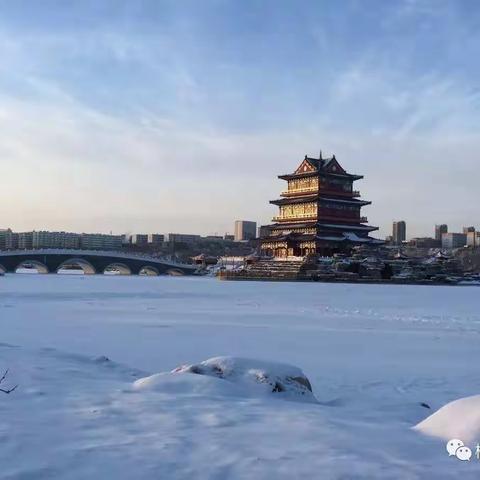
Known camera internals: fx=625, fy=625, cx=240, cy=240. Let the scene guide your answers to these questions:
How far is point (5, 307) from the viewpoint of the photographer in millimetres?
20906

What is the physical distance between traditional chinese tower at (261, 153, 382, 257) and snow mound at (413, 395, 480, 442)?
65.2 metres

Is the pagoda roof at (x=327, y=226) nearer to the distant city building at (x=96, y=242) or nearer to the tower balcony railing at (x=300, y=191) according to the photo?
the tower balcony railing at (x=300, y=191)

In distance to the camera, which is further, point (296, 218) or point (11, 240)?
point (11, 240)

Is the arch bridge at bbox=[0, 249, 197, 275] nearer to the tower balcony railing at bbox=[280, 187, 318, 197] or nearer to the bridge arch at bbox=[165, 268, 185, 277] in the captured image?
the bridge arch at bbox=[165, 268, 185, 277]

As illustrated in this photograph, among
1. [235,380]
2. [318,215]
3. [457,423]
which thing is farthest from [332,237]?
[457,423]

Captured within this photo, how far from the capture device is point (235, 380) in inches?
271

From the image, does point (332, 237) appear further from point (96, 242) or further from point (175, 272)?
point (96, 242)

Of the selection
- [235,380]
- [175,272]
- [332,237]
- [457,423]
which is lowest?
[175,272]

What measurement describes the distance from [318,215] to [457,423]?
67668 millimetres

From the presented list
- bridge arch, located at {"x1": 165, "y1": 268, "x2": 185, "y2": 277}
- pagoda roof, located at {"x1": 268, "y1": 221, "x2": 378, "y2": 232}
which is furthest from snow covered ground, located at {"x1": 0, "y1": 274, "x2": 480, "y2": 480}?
bridge arch, located at {"x1": 165, "y1": 268, "x2": 185, "y2": 277}

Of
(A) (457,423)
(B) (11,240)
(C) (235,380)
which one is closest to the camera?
(A) (457,423)

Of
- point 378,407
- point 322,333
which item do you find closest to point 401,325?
point 322,333

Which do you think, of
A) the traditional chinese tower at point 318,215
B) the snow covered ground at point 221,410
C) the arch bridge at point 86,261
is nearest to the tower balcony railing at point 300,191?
the traditional chinese tower at point 318,215

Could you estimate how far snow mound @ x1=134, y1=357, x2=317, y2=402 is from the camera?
20.9 ft
